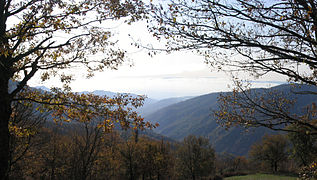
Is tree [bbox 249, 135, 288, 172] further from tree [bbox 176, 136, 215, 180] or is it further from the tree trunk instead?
the tree trunk

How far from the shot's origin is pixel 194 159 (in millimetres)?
35469

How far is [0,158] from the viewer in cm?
542

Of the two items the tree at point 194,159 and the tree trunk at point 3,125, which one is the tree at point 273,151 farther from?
the tree trunk at point 3,125

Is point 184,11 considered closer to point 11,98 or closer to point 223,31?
point 223,31

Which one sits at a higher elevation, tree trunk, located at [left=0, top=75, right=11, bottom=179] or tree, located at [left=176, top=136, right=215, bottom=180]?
tree trunk, located at [left=0, top=75, right=11, bottom=179]

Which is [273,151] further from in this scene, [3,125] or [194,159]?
[3,125]

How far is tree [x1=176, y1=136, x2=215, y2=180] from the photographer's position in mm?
35062

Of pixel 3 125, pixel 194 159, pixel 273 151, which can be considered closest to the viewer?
pixel 3 125

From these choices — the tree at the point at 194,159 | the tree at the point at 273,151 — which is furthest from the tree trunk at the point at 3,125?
the tree at the point at 273,151

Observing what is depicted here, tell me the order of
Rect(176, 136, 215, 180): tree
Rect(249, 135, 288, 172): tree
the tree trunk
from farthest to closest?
Rect(249, 135, 288, 172): tree
Rect(176, 136, 215, 180): tree
the tree trunk

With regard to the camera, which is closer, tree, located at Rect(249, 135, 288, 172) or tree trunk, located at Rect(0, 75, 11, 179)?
tree trunk, located at Rect(0, 75, 11, 179)

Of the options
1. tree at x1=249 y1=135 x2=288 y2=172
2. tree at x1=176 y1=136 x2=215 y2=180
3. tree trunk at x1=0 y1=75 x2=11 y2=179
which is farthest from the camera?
tree at x1=249 y1=135 x2=288 y2=172

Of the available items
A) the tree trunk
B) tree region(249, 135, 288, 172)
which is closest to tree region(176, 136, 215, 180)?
tree region(249, 135, 288, 172)

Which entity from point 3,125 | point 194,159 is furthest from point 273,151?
point 3,125
